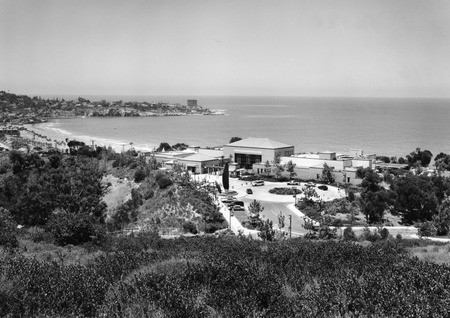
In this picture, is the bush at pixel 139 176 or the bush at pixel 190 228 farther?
the bush at pixel 139 176

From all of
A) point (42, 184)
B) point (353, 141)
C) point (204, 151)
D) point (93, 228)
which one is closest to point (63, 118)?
point (353, 141)

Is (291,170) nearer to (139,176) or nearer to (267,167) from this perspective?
(267,167)

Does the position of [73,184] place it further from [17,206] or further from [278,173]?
[278,173]

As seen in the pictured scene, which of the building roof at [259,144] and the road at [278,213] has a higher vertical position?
the building roof at [259,144]

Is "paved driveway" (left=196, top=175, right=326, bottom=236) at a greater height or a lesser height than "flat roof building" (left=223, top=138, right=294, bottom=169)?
lesser

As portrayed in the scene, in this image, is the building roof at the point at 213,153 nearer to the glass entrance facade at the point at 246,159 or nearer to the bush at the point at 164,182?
the glass entrance facade at the point at 246,159

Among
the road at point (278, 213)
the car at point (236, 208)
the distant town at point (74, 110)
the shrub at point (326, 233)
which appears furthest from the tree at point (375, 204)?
the distant town at point (74, 110)

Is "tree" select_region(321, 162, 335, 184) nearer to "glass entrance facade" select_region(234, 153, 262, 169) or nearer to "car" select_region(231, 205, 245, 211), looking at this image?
"glass entrance facade" select_region(234, 153, 262, 169)

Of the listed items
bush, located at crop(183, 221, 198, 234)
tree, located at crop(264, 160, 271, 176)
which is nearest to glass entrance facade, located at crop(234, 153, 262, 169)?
tree, located at crop(264, 160, 271, 176)
